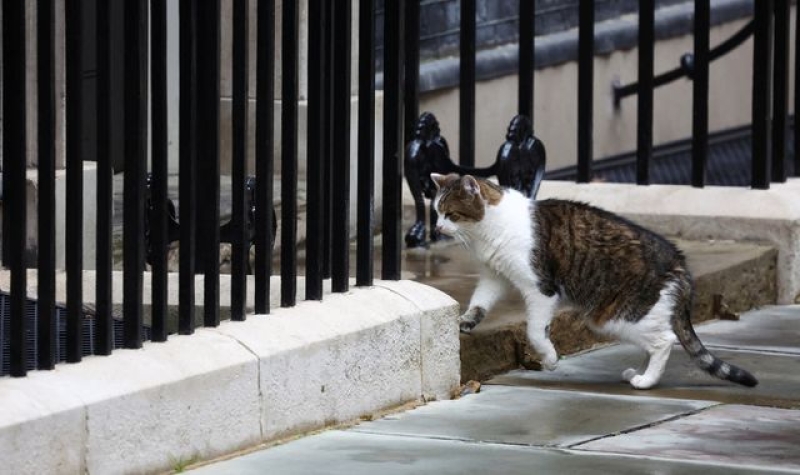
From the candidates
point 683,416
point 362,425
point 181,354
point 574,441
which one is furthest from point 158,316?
point 683,416

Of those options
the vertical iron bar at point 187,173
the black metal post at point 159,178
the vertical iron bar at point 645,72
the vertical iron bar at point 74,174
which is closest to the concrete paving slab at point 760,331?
the vertical iron bar at point 645,72

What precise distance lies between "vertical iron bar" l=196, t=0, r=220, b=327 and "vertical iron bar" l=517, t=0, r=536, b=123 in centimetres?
354

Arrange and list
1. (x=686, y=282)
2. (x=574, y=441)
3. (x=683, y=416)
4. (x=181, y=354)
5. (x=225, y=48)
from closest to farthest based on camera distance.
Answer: (x=181, y=354)
(x=574, y=441)
(x=683, y=416)
(x=686, y=282)
(x=225, y=48)

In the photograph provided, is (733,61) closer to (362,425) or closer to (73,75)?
(362,425)

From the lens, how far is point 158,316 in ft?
15.9

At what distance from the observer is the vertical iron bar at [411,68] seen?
811 centimetres

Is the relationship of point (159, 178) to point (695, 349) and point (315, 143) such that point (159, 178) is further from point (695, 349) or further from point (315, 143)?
point (695, 349)

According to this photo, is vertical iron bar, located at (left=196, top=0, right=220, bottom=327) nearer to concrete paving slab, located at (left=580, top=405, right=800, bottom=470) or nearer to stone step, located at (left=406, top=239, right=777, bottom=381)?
concrete paving slab, located at (left=580, top=405, right=800, bottom=470)

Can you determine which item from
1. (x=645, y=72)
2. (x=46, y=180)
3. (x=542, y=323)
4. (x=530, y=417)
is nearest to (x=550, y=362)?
(x=542, y=323)

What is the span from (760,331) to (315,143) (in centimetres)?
287

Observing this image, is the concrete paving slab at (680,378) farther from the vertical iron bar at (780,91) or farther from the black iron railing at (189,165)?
the vertical iron bar at (780,91)

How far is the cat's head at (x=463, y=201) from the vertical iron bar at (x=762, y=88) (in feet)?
7.54

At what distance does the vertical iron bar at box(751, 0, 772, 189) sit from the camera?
8.48m

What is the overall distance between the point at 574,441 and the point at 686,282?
1.40m
